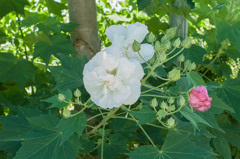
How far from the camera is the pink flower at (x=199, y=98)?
0.70m

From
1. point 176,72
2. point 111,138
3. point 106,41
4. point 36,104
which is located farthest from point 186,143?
point 106,41

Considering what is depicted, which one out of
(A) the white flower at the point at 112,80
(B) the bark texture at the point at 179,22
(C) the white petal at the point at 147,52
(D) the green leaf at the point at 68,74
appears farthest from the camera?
(B) the bark texture at the point at 179,22

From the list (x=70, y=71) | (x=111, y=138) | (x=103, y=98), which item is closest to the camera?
(x=103, y=98)

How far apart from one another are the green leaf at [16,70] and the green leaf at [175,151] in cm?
69

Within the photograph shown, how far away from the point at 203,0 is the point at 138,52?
45.7 inches

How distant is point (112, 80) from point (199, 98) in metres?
0.21

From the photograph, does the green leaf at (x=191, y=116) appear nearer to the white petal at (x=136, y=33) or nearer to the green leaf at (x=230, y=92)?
the white petal at (x=136, y=33)

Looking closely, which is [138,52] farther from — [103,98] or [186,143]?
[186,143]

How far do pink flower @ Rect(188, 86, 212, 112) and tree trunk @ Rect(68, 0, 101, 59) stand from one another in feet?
2.28

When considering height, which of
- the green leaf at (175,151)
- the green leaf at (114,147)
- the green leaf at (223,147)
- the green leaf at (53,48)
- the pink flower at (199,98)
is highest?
the green leaf at (53,48)

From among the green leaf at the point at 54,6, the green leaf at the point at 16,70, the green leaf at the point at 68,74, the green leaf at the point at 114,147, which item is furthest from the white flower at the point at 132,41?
the green leaf at the point at 54,6

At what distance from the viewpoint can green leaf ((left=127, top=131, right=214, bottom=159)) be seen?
0.78 metres

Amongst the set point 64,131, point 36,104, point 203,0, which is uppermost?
point 203,0

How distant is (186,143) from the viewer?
80cm
